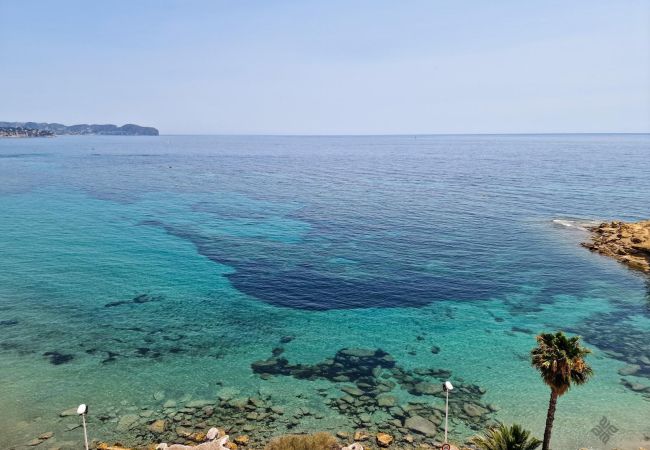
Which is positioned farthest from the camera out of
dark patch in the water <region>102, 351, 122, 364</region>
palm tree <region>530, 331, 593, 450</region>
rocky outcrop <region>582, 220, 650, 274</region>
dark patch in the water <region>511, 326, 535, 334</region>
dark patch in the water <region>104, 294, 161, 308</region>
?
rocky outcrop <region>582, 220, 650, 274</region>

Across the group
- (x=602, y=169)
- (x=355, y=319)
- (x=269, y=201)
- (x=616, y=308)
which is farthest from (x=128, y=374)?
(x=602, y=169)

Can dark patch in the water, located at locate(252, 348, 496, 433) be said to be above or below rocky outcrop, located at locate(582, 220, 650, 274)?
below

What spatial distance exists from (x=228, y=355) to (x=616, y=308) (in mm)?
43395

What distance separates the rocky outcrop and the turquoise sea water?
3.01m

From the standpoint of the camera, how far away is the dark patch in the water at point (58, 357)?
126 feet

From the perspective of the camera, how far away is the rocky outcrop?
63656 millimetres

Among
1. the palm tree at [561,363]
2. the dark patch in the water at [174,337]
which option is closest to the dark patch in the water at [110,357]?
the dark patch in the water at [174,337]

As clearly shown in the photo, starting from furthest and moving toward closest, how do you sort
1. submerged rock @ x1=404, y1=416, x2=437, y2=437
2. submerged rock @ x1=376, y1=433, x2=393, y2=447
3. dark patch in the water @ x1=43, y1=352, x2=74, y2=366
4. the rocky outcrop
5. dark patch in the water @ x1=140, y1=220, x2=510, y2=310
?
the rocky outcrop, dark patch in the water @ x1=140, y1=220, x2=510, y2=310, dark patch in the water @ x1=43, y1=352, x2=74, y2=366, submerged rock @ x1=404, y1=416, x2=437, y2=437, submerged rock @ x1=376, y1=433, x2=393, y2=447

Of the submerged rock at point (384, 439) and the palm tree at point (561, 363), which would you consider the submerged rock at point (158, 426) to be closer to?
the submerged rock at point (384, 439)

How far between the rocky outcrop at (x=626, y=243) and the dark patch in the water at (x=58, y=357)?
71.4 meters

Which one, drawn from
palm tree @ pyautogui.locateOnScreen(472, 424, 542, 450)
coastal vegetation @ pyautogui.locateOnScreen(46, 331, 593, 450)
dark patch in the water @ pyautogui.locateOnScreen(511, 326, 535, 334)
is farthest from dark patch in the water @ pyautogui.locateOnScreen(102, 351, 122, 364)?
dark patch in the water @ pyautogui.locateOnScreen(511, 326, 535, 334)

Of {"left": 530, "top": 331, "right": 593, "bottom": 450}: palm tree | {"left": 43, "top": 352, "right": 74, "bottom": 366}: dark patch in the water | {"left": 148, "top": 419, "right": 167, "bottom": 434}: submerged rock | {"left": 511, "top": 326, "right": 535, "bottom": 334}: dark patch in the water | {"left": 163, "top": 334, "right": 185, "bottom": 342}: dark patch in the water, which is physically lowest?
{"left": 148, "top": 419, "right": 167, "bottom": 434}: submerged rock

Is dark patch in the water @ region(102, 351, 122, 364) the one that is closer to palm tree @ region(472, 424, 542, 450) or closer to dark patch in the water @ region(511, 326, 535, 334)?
palm tree @ region(472, 424, 542, 450)

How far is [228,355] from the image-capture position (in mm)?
40312
